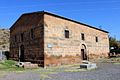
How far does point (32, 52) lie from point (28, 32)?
9.35ft

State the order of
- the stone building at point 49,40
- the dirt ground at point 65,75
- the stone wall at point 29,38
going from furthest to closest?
the stone wall at point 29,38 → the stone building at point 49,40 → the dirt ground at point 65,75

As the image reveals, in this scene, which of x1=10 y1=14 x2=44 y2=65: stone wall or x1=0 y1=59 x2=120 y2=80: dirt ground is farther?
x1=10 y1=14 x2=44 y2=65: stone wall

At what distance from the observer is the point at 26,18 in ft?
90.2

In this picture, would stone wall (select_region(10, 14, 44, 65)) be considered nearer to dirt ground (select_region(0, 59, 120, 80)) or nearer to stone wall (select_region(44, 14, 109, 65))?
stone wall (select_region(44, 14, 109, 65))

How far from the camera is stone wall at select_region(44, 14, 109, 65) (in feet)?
80.5

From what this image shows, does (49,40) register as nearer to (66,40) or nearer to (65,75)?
(66,40)

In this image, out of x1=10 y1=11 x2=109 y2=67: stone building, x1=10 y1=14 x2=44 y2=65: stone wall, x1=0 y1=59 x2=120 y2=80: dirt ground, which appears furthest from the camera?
x1=10 y1=14 x2=44 y2=65: stone wall

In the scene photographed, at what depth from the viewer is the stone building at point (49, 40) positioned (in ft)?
80.0

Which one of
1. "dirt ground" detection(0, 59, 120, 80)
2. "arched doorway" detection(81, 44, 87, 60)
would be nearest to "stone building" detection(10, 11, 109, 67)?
"arched doorway" detection(81, 44, 87, 60)

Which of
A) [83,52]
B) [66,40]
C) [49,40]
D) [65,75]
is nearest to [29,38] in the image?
[49,40]

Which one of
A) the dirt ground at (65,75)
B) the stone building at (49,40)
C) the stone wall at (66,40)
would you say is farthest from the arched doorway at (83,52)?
the dirt ground at (65,75)

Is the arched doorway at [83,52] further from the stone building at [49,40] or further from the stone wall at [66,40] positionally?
the stone wall at [66,40]

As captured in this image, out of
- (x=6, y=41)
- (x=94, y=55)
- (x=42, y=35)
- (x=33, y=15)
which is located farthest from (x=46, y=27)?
(x=6, y=41)

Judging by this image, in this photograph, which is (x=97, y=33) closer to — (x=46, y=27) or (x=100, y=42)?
(x=100, y=42)
